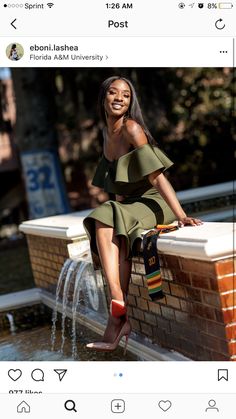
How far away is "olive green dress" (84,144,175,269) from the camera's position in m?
3.14

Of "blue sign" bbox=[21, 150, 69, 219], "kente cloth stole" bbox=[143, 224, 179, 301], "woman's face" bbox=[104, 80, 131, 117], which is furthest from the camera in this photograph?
"blue sign" bbox=[21, 150, 69, 219]

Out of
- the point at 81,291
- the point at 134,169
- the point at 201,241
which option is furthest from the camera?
Result: the point at 81,291

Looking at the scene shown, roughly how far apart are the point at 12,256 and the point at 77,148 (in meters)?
6.01
